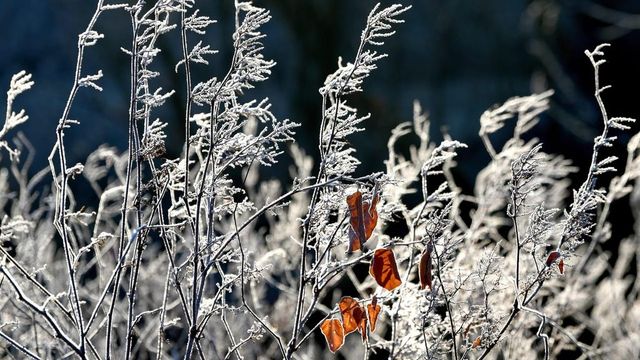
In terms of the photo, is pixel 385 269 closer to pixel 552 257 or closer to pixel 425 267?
pixel 425 267

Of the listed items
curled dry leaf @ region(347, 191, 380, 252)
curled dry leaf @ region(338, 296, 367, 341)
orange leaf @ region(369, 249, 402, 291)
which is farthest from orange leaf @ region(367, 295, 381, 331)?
curled dry leaf @ region(347, 191, 380, 252)

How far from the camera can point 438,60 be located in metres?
10.7

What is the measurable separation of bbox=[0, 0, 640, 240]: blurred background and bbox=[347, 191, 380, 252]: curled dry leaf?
777 cm

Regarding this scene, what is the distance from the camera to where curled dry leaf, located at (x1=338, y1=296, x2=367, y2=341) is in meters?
2.22

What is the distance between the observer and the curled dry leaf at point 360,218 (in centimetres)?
197

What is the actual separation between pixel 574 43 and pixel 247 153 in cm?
952

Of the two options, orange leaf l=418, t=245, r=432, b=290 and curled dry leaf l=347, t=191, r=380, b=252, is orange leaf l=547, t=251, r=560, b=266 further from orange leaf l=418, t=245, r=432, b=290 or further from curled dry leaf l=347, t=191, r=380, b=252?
curled dry leaf l=347, t=191, r=380, b=252

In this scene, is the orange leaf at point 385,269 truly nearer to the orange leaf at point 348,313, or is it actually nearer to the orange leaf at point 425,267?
the orange leaf at point 425,267

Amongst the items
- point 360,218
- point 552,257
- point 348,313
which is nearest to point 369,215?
point 360,218

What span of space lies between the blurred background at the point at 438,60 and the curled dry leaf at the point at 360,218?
777cm

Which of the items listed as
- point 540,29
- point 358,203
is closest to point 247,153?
point 358,203

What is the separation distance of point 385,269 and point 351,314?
0.21 metres

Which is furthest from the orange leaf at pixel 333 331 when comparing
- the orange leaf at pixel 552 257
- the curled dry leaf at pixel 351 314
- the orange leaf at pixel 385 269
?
the orange leaf at pixel 552 257

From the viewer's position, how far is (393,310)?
8.61 feet
